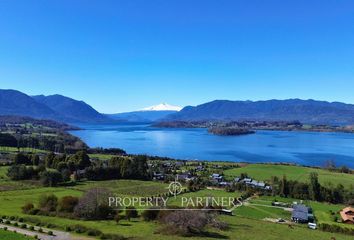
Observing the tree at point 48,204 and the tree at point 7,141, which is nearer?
the tree at point 48,204

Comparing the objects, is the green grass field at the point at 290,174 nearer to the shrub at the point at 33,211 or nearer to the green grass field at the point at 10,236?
the shrub at the point at 33,211

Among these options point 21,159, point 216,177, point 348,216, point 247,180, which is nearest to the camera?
point 348,216

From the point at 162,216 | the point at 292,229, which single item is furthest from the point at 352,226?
the point at 162,216

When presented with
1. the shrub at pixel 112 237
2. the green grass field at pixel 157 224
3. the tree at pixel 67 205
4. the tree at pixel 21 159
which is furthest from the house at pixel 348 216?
the tree at pixel 21 159

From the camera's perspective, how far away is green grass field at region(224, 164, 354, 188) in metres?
68.2

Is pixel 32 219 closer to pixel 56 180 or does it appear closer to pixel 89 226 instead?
pixel 89 226

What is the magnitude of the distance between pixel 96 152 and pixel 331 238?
3123 inches

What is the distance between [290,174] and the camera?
248 ft

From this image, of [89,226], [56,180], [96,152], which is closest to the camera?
[89,226]

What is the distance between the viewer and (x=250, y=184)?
209 ft

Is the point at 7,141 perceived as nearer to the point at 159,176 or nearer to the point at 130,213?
the point at 159,176

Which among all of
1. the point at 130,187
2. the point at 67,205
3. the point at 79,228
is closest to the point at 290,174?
the point at 130,187

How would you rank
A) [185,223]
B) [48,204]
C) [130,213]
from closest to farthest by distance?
[185,223] < [130,213] < [48,204]

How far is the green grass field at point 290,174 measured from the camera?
6819cm
